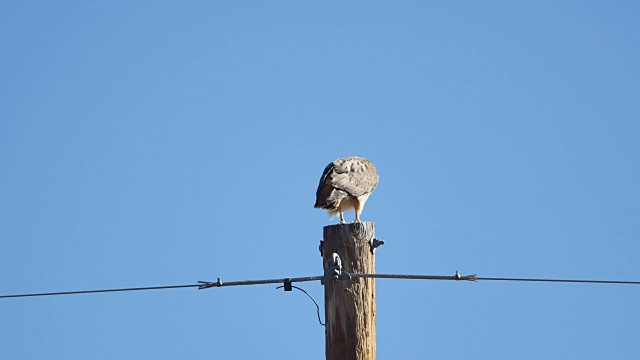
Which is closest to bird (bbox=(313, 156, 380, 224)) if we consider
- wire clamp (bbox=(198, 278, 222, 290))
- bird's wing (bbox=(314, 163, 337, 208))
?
bird's wing (bbox=(314, 163, 337, 208))

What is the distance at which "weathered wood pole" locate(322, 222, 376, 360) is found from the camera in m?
6.57

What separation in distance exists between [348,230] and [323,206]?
4.21 metres

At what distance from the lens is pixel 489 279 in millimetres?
6840

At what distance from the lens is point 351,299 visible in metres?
6.64

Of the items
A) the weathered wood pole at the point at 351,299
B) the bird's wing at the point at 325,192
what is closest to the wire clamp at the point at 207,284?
the weathered wood pole at the point at 351,299

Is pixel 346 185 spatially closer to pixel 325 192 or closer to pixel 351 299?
pixel 325 192

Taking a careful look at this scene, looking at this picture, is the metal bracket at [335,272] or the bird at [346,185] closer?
the metal bracket at [335,272]

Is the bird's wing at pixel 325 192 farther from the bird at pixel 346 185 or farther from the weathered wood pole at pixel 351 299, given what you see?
the weathered wood pole at pixel 351 299

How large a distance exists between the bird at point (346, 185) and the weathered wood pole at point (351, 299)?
4.13 meters

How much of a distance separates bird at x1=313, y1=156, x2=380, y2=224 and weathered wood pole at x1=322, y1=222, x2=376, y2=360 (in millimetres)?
4134

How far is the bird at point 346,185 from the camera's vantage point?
11102 mm

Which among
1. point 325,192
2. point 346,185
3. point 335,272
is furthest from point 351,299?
point 346,185

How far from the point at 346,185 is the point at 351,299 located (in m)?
4.75

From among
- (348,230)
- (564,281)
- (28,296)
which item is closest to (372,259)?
(348,230)
